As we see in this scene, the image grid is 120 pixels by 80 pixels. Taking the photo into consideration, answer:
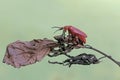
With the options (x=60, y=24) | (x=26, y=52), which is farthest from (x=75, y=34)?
(x=60, y=24)

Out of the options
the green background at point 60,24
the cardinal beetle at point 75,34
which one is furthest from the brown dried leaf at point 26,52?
the green background at point 60,24

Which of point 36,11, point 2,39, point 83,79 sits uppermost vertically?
point 36,11

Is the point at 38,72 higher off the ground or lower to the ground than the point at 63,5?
lower

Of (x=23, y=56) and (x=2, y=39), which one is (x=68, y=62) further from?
(x=2, y=39)

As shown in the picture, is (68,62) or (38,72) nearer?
(68,62)

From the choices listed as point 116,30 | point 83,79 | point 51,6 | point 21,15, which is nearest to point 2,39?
point 21,15

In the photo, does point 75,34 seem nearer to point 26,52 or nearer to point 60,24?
point 26,52
